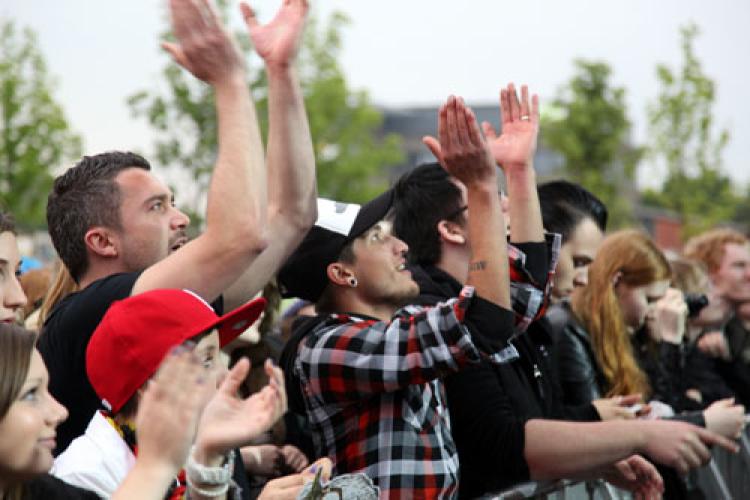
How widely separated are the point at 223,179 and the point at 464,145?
813mm

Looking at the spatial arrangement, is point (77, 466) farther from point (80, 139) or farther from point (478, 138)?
point (80, 139)

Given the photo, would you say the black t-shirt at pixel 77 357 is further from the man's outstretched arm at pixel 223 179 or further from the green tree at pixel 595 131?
the green tree at pixel 595 131

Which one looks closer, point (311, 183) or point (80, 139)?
point (311, 183)

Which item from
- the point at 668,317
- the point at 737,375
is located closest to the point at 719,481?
the point at 668,317

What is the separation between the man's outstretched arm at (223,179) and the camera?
293cm

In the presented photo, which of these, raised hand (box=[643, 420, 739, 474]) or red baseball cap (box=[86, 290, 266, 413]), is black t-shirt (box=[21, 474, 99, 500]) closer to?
red baseball cap (box=[86, 290, 266, 413])

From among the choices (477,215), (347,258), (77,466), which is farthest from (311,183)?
(77,466)

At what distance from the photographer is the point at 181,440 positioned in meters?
2.10

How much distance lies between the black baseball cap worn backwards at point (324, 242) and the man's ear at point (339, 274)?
0.08 feet

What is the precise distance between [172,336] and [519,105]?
1909mm

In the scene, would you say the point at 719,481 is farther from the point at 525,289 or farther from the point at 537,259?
the point at 525,289

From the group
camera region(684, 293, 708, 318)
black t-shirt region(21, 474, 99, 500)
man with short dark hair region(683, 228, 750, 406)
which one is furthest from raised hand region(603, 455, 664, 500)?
man with short dark hair region(683, 228, 750, 406)

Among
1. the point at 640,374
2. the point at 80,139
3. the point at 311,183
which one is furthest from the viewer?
the point at 80,139

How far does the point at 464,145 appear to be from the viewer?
3.39 metres
